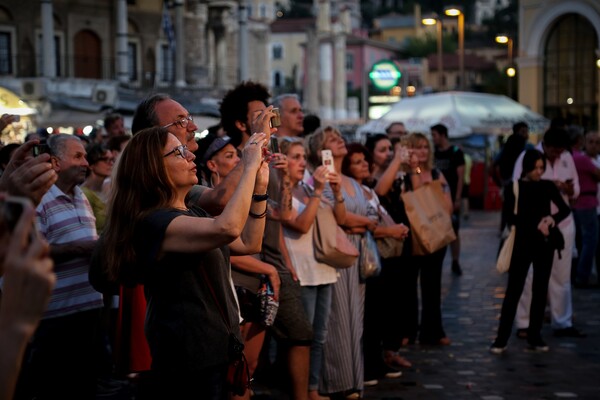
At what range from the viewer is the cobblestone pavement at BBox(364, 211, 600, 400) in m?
8.91

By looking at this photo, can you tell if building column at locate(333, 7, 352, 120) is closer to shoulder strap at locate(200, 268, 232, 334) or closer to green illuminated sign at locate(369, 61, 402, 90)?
green illuminated sign at locate(369, 61, 402, 90)

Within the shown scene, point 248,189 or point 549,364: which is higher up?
point 248,189

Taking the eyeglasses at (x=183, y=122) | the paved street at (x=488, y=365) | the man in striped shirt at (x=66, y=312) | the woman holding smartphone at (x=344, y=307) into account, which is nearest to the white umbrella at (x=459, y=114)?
the paved street at (x=488, y=365)

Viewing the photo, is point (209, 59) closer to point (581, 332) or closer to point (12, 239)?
point (581, 332)

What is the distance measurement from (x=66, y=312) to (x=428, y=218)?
481 centimetres

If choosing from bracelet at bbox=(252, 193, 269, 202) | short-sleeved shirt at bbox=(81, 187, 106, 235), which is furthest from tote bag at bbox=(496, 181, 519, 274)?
bracelet at bbox=(252, 193, 269, 202)

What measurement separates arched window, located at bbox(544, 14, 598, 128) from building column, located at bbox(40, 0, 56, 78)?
17.4 m

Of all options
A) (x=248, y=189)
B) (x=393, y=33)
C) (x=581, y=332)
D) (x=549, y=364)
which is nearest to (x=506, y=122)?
(x=581, y=332)

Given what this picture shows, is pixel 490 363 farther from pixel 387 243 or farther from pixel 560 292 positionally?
pixel 560 292

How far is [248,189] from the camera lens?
4.82 m

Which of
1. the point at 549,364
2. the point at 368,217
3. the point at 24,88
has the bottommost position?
the point at 549,364

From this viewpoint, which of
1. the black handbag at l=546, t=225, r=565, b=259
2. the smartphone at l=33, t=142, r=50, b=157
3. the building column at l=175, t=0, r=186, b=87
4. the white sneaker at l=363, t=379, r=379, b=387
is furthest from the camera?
the building column at l=175, t=0, r=186, b=87

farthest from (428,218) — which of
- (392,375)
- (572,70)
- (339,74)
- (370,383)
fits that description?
(339,74)

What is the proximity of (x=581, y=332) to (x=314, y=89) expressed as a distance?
308ft
